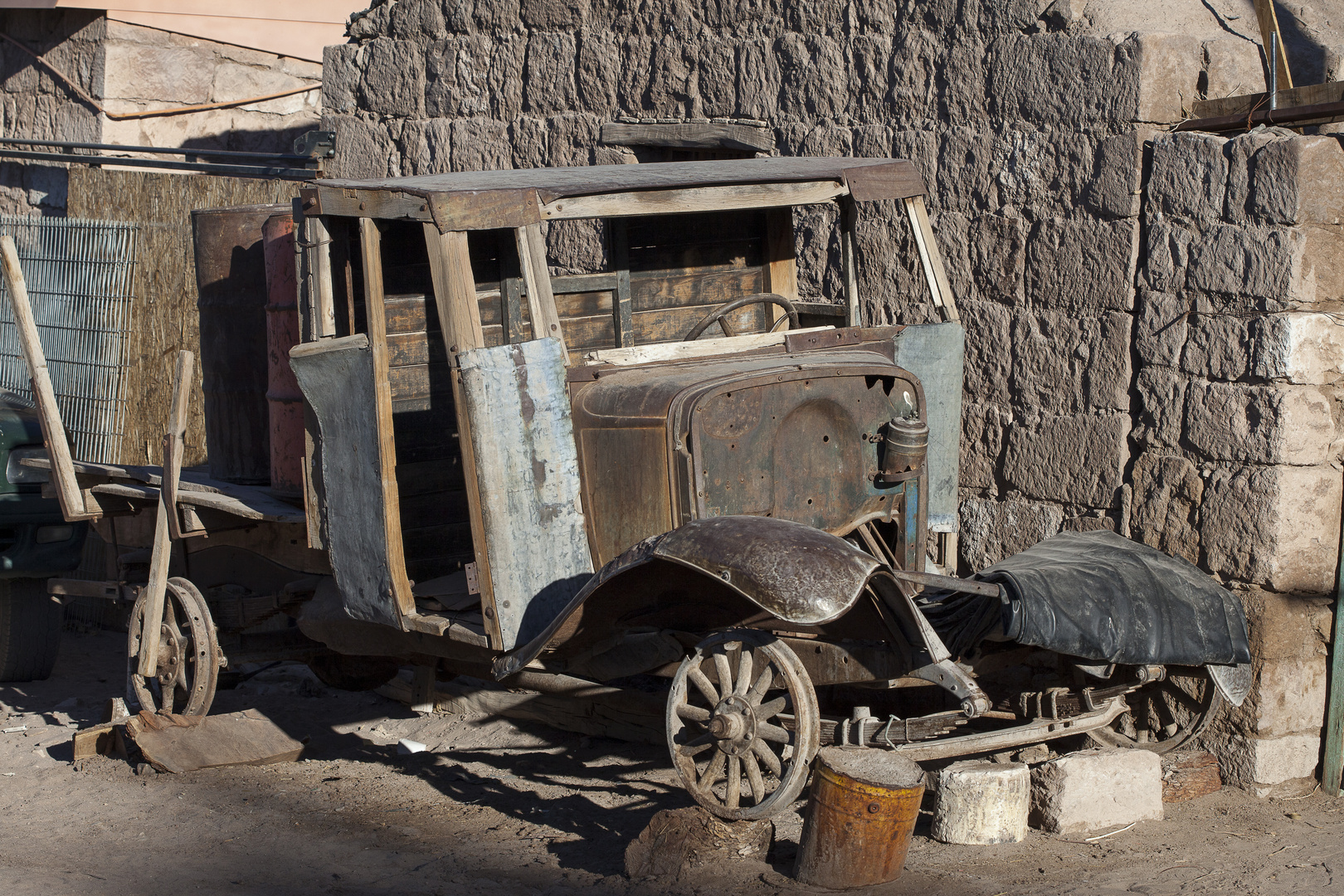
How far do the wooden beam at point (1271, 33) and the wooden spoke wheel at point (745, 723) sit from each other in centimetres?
287

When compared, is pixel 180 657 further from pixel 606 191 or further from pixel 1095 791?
pixel 1095 791

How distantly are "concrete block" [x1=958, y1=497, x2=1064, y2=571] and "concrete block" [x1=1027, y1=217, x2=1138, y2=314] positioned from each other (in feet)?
2.61

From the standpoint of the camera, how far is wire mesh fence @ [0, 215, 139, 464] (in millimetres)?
8523

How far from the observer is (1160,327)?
4945mm

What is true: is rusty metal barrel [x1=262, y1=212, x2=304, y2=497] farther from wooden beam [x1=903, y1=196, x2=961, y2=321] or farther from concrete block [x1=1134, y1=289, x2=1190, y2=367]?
concrete block [x1=1134, y1=289, x2=1190, y2=367]

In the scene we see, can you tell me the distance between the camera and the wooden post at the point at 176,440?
524cm

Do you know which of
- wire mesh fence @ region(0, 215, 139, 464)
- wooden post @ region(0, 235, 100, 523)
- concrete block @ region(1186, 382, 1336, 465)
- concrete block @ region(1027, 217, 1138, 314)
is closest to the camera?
concrete block @ region(1186, 382, 1336, 465)

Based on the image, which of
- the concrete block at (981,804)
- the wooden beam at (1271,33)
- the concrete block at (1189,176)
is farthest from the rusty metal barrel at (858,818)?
the wooden beam at (1271,33)

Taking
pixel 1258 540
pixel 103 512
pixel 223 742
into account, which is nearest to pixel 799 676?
pixel 1258 540

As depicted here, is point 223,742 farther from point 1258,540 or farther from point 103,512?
point 1258,540

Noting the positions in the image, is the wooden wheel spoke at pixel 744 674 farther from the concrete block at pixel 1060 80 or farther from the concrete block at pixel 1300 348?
the concrete block at pixel 1060 80

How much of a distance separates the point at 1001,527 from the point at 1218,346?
3.77 ft

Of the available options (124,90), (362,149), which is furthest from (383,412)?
(124,90)

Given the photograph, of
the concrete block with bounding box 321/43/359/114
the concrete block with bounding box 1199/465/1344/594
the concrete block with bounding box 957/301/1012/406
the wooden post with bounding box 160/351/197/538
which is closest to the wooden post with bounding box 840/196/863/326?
the concrete block with bounding box 957/301/1012/406
